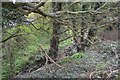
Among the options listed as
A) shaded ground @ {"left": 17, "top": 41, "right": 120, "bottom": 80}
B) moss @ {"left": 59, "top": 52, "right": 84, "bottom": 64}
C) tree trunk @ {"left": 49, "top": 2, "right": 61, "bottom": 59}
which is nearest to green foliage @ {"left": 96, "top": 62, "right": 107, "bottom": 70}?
shaded ground @ {"left": 17, "top": 41, "right": 120, "bottom": 80}

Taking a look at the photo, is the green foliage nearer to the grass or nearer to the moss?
the moss

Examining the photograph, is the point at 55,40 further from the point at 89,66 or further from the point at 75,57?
the point at 89,66

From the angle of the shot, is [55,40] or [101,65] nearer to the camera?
[101,65]

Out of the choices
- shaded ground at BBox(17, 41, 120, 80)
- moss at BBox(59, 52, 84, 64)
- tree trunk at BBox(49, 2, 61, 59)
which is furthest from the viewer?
moss at BBox(59, 52, 84, 64)

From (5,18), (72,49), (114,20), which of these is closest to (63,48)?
(72,49)

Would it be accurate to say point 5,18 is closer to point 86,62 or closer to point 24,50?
point 24,50

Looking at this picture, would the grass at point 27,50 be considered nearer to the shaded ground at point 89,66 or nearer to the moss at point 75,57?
the shaded ground at point 89,66

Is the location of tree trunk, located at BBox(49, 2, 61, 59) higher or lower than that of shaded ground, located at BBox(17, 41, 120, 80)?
higher

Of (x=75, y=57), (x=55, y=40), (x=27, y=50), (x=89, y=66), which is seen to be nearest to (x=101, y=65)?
(x=89, y=66)

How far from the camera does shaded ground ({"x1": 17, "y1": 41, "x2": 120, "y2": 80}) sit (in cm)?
204

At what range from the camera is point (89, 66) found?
2.27 m

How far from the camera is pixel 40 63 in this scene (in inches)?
95.0

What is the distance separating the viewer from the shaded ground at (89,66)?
2045 mm

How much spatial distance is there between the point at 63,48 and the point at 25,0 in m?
1.00
